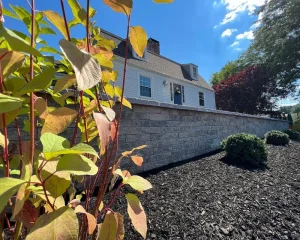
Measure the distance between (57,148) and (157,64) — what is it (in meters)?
15.0

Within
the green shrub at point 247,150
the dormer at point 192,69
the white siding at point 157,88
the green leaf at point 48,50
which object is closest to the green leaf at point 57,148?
the green leaf at point 48,50

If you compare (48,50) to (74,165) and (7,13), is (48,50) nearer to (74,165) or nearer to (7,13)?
(7,13)

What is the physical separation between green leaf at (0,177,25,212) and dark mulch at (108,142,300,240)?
1443 millimetres

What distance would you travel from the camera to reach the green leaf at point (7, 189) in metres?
0.37

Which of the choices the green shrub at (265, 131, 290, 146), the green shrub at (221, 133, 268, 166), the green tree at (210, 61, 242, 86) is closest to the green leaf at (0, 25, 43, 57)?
the green shrub at (221, 133, 268, 166)

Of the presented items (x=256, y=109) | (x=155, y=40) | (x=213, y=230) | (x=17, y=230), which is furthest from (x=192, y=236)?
(x=256, y=109)

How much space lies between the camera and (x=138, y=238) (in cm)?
162

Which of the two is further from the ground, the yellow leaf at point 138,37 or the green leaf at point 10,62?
the yellow leaf at point 138,37

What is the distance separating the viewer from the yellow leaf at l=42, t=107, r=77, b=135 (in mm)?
602

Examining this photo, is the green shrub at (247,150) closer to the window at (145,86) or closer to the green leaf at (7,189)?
the green leaf at (7,189)

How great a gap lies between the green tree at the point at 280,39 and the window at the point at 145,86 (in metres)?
12.5

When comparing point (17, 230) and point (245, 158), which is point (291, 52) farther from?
point (17, 230)

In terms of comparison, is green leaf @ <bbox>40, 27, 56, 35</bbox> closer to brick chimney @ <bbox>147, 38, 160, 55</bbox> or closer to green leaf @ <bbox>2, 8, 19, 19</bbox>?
green leaf @ <bbox>2, 8, 19, 19</bbox>

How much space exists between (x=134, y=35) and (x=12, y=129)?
193cm
